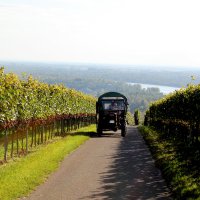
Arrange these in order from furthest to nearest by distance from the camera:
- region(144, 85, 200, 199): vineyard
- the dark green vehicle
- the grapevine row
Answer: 1. the dark green vehicle
2. the grapevine row
3. region(144, 85, 200, 199): vineyard

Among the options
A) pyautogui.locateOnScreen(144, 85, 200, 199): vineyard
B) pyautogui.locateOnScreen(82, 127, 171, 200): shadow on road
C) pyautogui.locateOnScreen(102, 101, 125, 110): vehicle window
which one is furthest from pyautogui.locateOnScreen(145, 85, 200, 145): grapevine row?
pyautogui.locateOnScreen(82, 127, 171, 200): shadow on road

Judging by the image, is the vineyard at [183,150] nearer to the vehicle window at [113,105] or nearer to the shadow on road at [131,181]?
the shadow on road at [131,181]

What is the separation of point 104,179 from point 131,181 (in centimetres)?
92

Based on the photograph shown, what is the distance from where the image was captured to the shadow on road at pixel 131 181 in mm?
11188

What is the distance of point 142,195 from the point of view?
11211mm

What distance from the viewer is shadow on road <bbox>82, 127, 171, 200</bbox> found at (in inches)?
440

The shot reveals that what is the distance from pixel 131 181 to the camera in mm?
13242

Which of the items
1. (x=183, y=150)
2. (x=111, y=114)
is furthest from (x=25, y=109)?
(x=111, y=114)

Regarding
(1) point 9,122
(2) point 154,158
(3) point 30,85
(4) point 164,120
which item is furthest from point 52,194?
(4) point 164,120

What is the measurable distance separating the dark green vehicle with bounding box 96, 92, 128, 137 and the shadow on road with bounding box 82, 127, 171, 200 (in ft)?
42.8

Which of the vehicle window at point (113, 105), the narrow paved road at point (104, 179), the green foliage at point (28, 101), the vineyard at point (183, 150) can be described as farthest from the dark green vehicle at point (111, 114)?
the narrow paved road at point (104, 179)

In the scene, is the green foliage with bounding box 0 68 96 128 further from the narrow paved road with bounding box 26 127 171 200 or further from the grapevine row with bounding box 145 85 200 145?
the grapevine row with bounding box 145 85 200 145

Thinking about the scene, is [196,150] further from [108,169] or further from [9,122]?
[9,122]

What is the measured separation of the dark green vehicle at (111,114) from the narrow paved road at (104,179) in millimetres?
12401
